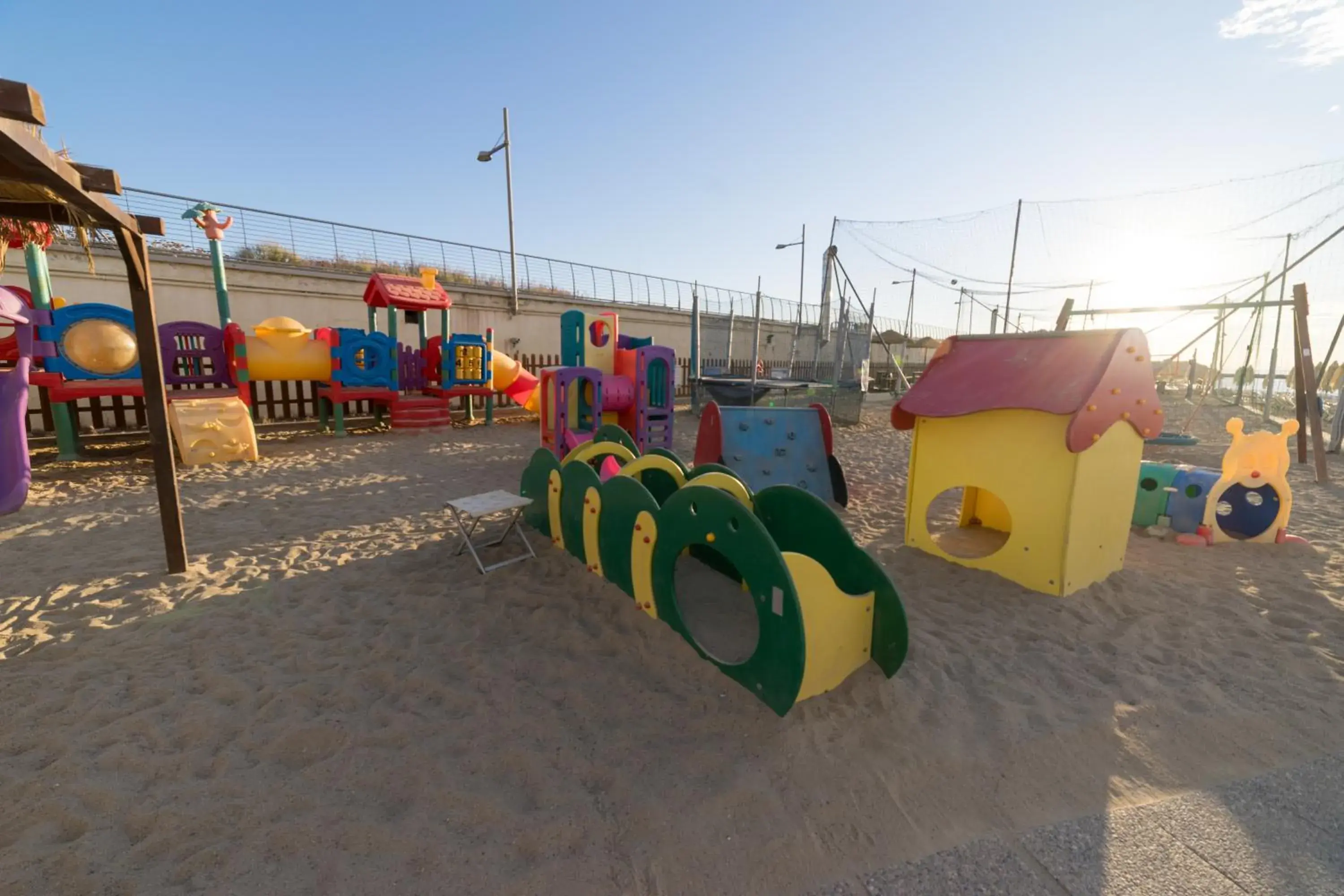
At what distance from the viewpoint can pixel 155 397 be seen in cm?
347

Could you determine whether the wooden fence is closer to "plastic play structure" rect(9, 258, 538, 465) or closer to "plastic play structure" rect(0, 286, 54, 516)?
"plastic play structure" rect(9, 258, 538, 465)

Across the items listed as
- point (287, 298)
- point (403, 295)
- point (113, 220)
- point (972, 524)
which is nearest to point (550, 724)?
point (113, 220)

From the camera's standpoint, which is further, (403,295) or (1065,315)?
(403,295)

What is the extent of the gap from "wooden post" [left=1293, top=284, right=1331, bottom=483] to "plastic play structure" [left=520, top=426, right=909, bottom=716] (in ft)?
25.5

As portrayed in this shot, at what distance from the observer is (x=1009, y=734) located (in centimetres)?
223

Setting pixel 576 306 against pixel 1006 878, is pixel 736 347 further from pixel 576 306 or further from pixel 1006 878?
pixel 1006 878

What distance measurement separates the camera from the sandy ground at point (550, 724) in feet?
5.56

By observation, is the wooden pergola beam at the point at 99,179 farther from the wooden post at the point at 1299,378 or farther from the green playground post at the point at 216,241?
the wooden post at the point at 1299,378

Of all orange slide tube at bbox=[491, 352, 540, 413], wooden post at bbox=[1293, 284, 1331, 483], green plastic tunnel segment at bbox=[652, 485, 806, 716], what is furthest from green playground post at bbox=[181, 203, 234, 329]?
wooden post at bbox=[1293, 284, 1331, 483]

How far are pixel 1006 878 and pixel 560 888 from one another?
1.34 metres

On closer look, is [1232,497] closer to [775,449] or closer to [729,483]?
[775,449]

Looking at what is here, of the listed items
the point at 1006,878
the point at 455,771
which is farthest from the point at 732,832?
the point at 455,771

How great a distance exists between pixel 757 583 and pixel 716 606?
1112mm

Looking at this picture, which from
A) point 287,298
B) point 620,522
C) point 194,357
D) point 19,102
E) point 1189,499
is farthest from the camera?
point 287,298
